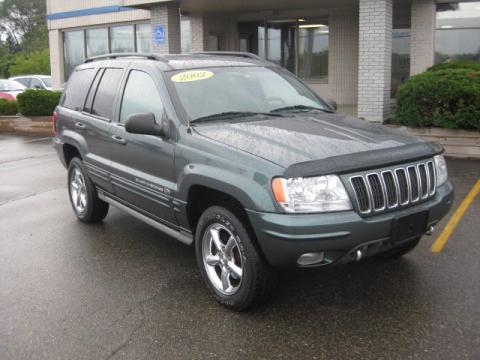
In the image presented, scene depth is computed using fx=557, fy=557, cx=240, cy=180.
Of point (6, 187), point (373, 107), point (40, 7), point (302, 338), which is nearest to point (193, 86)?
point (302, 338)

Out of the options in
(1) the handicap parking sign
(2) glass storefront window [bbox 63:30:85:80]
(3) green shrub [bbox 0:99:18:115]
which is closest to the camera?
(1) the handicap parking sign

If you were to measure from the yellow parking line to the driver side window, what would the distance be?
289cm

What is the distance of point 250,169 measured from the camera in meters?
3.72

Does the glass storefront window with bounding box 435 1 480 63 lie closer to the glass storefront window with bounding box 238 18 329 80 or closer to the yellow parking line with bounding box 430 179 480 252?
the glass storefront window with bounding box 238 18 329 80

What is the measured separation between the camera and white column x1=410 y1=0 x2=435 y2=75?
43.2ft

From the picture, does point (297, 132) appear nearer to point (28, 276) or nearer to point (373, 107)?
point (28, 276)

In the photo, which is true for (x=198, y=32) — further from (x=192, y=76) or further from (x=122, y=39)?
(x=192, y=76)

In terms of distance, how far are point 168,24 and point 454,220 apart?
10977mm

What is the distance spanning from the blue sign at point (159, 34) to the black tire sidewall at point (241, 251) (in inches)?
469

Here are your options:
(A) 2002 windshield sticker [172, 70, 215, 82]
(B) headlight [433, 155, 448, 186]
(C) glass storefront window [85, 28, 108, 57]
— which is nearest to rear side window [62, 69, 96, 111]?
(A) 2002 windshield sticker [172, 70, 215, 82]

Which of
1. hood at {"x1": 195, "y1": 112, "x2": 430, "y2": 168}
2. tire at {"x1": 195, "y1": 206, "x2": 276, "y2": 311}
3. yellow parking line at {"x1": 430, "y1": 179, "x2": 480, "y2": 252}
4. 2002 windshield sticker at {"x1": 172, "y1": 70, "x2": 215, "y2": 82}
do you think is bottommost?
yellow parking line at {"x1": 430, "y1": 179, "x2": 480, "y2": 252}

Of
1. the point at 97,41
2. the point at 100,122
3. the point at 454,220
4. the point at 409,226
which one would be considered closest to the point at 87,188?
the point at 100,122

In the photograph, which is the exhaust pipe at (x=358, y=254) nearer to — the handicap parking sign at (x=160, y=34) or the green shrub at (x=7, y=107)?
the handicap parking sign at (x=160, y=34)

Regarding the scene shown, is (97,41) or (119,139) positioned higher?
(97,41)
